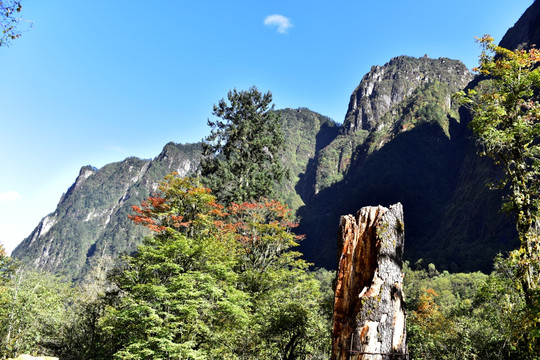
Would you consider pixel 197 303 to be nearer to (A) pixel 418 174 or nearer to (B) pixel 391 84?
(A) pixel 418 174

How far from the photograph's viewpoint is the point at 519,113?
25.0 ft

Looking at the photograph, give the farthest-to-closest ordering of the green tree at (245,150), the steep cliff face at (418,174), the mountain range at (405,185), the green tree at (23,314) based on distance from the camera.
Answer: the mountain range at (405,185), the steep cliff face at (418,174), the green tree at (245,150), the green tree at (23,314)

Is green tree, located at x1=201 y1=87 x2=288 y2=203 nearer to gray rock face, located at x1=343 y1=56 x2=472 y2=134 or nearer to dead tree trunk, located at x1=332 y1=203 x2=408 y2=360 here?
dead tree trunk, located at x1=332 y1=203 x2=408 y2=360

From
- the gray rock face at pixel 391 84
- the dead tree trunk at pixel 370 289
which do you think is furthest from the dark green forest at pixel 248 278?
the gray rock face at pixel 391 84

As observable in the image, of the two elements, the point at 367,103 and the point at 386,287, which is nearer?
the point at 386,287

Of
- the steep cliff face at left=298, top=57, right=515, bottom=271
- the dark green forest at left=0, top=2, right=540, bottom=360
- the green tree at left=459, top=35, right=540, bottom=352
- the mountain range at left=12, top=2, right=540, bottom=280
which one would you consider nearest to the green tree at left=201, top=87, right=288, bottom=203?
the dark green forest at left=0, top=2, right=540, bottom=360

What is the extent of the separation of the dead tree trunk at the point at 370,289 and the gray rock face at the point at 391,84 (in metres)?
182

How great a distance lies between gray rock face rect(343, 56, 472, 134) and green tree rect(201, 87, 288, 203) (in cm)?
16198

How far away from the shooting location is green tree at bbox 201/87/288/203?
77.2 ft

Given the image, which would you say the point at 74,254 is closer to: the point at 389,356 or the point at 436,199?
the point at 436,199

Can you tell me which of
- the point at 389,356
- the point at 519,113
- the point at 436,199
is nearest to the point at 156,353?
the point at 389,356

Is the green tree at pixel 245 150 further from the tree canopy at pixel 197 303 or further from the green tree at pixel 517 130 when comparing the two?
the green tree at pixel 517 130

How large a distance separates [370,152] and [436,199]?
35.1 metres

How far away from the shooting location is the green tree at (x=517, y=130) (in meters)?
6.89
